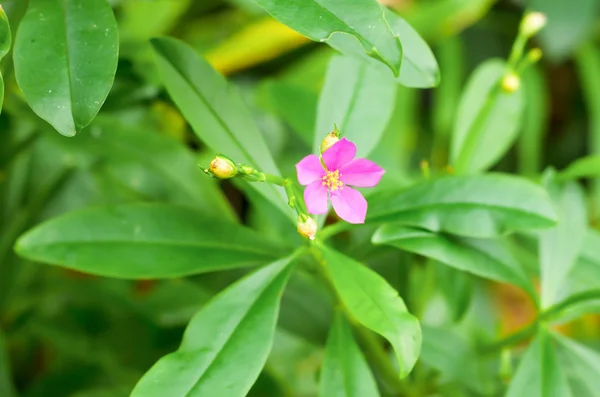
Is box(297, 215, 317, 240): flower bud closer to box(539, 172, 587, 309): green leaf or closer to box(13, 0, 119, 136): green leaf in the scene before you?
box(13, 0, 119, 136): green leaf

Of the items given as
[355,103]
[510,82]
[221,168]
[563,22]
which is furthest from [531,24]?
[563,22]

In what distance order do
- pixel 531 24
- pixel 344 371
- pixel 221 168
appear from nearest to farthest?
pixel 221 168, pixel 344 371, pixel 531 24

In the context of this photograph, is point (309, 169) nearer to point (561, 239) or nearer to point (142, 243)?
point (142, 243)

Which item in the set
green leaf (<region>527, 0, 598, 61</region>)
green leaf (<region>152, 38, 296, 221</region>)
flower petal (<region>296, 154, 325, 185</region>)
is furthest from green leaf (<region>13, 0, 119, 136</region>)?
green leaf (<region>527, 0, 598, 61</region>)

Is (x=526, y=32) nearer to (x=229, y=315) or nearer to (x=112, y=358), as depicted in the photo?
(x=229, y=315)

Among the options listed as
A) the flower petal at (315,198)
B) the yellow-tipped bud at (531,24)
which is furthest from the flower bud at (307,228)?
the yellow-tipped bud at (531,24)

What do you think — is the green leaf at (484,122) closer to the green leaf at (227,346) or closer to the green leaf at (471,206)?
the green leaf at (471,206)
